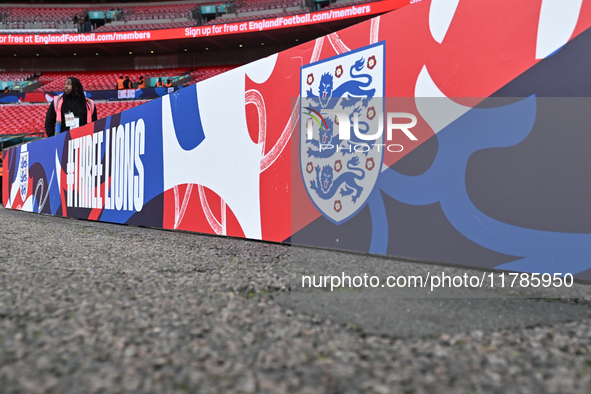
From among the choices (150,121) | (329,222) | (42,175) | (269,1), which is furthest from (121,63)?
(329,222)

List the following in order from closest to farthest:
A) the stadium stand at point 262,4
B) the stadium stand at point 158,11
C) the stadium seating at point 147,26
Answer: the stadium seating at point 147,26 < the stadium stand at point 262,4 < the stadium stand at point 158,11

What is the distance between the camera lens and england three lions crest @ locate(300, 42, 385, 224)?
1.48 m

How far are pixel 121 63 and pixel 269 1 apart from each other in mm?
8032

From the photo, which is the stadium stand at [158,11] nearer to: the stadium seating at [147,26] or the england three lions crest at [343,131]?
the stadium seating at [147,26]

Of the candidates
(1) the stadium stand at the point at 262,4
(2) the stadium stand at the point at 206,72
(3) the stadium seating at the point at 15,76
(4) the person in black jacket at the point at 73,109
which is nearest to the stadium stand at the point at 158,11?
(1) the stadium stand at the point at 262,4

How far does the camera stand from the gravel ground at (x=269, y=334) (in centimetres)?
52

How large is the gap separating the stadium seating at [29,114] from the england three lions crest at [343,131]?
13406mm

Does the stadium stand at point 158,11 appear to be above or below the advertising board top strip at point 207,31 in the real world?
above

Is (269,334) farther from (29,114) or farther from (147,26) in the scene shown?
(147,26)

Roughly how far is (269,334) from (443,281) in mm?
633

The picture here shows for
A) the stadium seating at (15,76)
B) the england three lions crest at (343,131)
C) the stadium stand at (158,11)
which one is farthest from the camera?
the stadium stand at (158,11)

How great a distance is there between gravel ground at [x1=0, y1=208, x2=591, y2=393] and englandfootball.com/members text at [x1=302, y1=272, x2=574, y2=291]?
43 mm

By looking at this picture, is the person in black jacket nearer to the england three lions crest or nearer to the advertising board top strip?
the england three lions crest

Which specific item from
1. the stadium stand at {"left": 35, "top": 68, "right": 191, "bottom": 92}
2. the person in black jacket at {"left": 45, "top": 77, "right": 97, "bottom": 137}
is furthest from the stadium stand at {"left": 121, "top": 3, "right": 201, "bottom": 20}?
the person in black jacket at {"left": 45, "top": 77, "right": 97, "bottom": 137}
